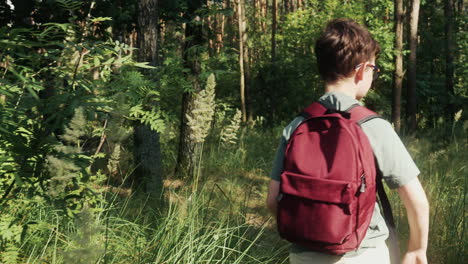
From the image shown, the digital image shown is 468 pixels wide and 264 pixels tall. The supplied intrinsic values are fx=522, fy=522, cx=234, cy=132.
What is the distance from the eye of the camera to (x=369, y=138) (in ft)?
6.53

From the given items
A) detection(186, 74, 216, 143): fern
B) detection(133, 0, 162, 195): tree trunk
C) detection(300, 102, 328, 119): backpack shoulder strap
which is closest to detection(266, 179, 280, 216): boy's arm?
detection(300, 102, 328, 119): backpack shoulder strap

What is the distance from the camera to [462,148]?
30.7ft

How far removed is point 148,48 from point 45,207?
332 cm

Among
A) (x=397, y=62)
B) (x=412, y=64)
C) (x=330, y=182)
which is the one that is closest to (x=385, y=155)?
(x=330, y=182)

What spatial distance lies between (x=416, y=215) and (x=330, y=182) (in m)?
0.44

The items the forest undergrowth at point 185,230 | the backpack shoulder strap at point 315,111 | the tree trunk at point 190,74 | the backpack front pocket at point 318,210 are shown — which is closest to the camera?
the backpack front pocket at point 318,210

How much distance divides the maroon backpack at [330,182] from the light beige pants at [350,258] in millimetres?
77

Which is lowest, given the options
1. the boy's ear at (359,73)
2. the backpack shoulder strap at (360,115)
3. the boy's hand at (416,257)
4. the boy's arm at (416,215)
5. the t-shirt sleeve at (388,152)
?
the boy's hand at (416,257)

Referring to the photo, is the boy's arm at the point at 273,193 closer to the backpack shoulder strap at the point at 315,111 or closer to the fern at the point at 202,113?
the backpack shoulder strap at the point at 315,111

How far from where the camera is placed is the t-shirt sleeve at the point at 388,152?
6.52 feet

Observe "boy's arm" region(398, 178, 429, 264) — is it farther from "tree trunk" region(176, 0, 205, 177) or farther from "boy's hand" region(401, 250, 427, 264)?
"tree trunk" region(176, 0, 205, 177)

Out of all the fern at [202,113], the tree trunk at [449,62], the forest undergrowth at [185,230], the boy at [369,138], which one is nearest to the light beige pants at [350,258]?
the boy at [369,138]

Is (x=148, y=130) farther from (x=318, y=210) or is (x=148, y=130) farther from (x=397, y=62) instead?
(x=397, y=62)

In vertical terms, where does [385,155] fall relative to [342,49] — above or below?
below
